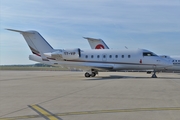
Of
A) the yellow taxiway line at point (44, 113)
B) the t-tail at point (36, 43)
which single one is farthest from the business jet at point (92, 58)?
the yellow taxiway line at point (44, 113)

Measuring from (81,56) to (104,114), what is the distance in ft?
75.1

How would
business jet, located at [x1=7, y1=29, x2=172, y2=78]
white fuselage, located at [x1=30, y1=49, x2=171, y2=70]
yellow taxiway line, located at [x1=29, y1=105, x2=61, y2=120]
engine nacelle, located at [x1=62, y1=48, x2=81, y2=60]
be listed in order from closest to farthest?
yellow taxiway line, located at [x1=29, y1=105, x2=61, y2=120] → white fuselage, located at [x1=30, y1=49, x2=171, y2=70] → business jet, located at [x1=7, y1=29, x2=172, y2=78] → engine nacelle, located at [x1=62, y1=48, x2=81, y2=60]

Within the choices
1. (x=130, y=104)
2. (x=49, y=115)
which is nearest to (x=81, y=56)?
(x=130, y=104)

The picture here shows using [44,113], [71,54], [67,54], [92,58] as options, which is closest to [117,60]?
[92,58]

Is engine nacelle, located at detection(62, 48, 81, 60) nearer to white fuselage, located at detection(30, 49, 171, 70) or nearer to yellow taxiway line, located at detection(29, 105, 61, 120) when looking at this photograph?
white fuselage, located at detection(30, 49, 171, 70)

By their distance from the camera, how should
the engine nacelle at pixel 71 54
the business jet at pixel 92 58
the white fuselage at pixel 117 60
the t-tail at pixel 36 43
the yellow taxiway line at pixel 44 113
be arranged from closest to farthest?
the yellow taxiway line at pixel 44 113 < the white fuselage at pixel 117 60 < the business jet at pixel 92 58 < the engine nacelle at pixel 71 54 < the t-tail at pixel 36 43

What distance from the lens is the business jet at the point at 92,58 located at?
28.2 m

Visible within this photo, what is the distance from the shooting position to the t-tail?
98.1ft

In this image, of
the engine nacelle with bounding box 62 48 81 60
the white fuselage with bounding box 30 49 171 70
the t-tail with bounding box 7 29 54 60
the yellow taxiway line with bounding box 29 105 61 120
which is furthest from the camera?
the t-tail with bounding box 7 29 54 60

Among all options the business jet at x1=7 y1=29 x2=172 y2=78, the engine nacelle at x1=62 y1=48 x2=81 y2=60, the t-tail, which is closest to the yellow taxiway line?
the business jet at x1=7 y1=29 x2=172 y2=78

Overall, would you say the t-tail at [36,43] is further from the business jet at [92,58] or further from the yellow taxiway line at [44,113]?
the yellow taxiway line at [44,113]

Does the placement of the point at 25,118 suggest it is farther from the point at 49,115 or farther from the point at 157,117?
the point at 157,117

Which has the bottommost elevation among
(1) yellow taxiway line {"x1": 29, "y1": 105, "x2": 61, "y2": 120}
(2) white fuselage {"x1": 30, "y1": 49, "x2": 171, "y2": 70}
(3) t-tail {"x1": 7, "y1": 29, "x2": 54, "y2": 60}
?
(1) yellow taxiway line {"x1": 29, "y1": 105, "x2": 61, "y2": 120}

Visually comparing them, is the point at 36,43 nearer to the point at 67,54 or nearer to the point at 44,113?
the point at 67,54
